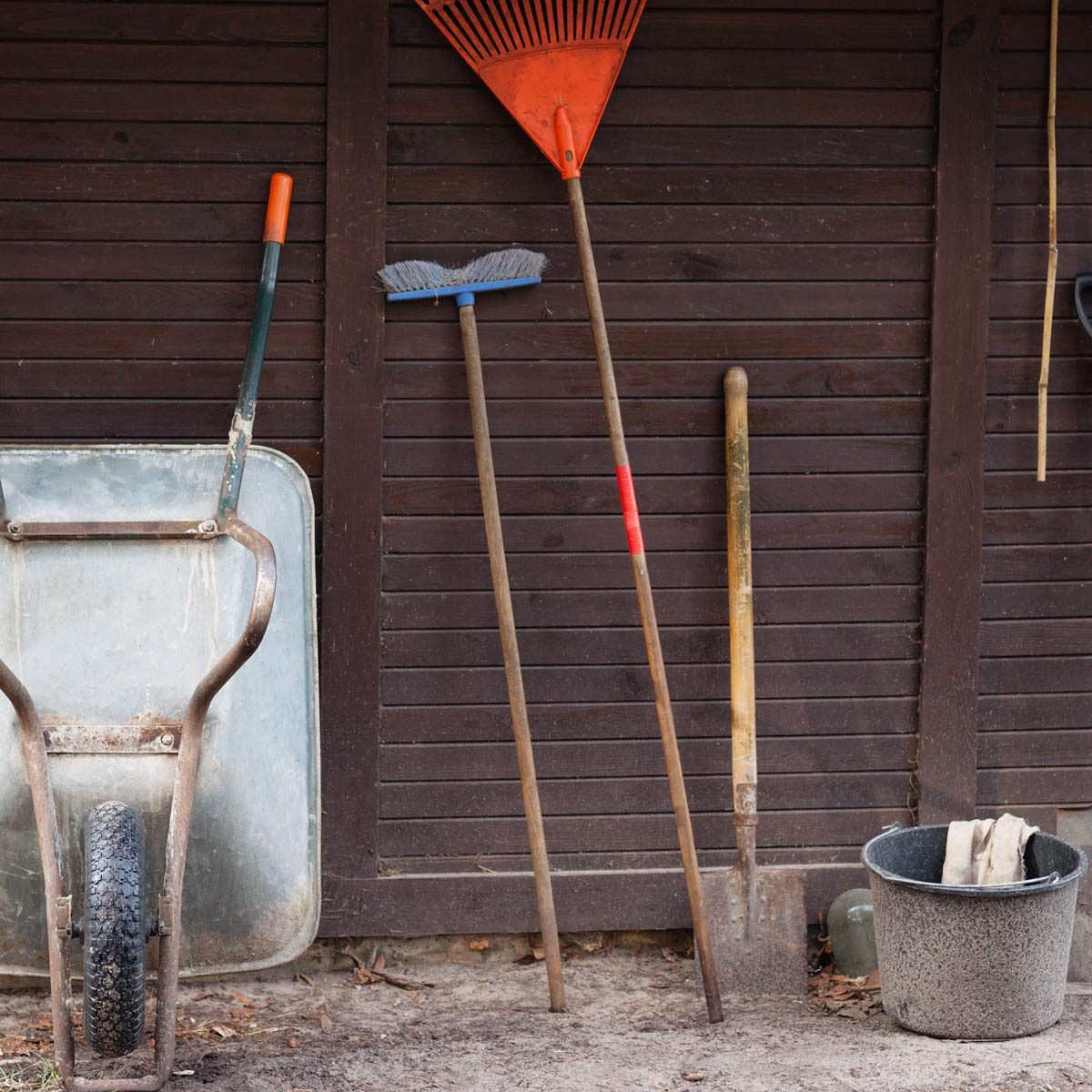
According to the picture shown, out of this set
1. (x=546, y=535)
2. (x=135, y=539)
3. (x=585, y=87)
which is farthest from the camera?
(x=546, y=535)

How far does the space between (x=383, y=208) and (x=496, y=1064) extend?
6.10ft

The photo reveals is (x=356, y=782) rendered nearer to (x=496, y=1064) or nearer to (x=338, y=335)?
(x=496, y=1064)

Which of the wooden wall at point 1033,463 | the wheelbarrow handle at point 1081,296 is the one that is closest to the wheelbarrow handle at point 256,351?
the wooden wall at point 1033,463

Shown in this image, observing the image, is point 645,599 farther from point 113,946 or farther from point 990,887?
point 113,946

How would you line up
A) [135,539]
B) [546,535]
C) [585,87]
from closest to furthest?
[135,539] → [585,87] → [546,535]

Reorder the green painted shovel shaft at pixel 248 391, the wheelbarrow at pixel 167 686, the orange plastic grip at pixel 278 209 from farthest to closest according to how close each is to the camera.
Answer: the orange plastic grip at pixel 278 209, the green painted shovel shaft at pixel 248 391, the wheelbarrow at pixel 167 686

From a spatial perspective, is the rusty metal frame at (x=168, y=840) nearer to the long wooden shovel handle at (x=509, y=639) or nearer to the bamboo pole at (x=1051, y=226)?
the long wooden shovel handle at (x=509, y=639)

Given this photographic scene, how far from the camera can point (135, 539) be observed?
8.50 ft

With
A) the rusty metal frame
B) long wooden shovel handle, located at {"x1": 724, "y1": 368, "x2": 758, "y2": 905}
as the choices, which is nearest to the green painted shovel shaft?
the rusty metal frame

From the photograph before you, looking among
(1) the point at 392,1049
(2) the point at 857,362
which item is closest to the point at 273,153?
(2) the point at 857,362

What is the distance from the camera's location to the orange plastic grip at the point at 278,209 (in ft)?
9.14

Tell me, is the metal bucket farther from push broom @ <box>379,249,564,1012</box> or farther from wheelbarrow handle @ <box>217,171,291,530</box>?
wheelbarrow handle @ <box>217,171,291,530</box>

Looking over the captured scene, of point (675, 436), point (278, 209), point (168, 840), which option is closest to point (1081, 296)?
point (675, 436)

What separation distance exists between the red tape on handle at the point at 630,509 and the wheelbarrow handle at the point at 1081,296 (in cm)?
113
